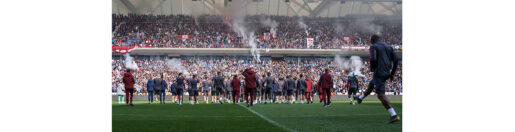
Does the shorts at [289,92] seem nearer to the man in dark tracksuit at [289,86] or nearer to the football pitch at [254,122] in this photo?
the man in dark tracksuit at [289,86]

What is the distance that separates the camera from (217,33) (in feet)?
139

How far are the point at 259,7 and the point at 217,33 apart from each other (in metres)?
4.66

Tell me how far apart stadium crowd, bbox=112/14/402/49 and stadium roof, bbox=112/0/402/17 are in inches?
28.8

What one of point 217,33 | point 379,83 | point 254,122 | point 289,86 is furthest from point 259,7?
point 379,83

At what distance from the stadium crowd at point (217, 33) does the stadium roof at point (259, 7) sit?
0.73 meters

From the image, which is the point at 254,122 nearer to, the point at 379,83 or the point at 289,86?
the point at 379,83

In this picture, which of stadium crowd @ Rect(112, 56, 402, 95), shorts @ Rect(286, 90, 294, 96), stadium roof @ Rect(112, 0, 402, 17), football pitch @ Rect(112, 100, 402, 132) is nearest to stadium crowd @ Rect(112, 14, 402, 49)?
stadium roof @ Rect(112, 0, 402, 17)

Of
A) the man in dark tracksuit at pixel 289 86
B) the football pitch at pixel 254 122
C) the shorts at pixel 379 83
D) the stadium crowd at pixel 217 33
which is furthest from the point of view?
the stadium crowd at pixel 217 33

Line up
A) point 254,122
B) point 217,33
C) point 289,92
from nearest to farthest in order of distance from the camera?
point 254,122 < point 289,92 < point 217,33

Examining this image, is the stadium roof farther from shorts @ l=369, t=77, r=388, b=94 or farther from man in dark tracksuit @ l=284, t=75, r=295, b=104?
shorts @ l=369, t=77, r=388, b=94

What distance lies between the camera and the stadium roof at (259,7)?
120 ft

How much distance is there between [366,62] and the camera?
4181 centimetres

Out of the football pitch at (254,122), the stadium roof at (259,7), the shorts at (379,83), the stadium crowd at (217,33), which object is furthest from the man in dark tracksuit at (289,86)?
the stadium crowd at (217,33)
